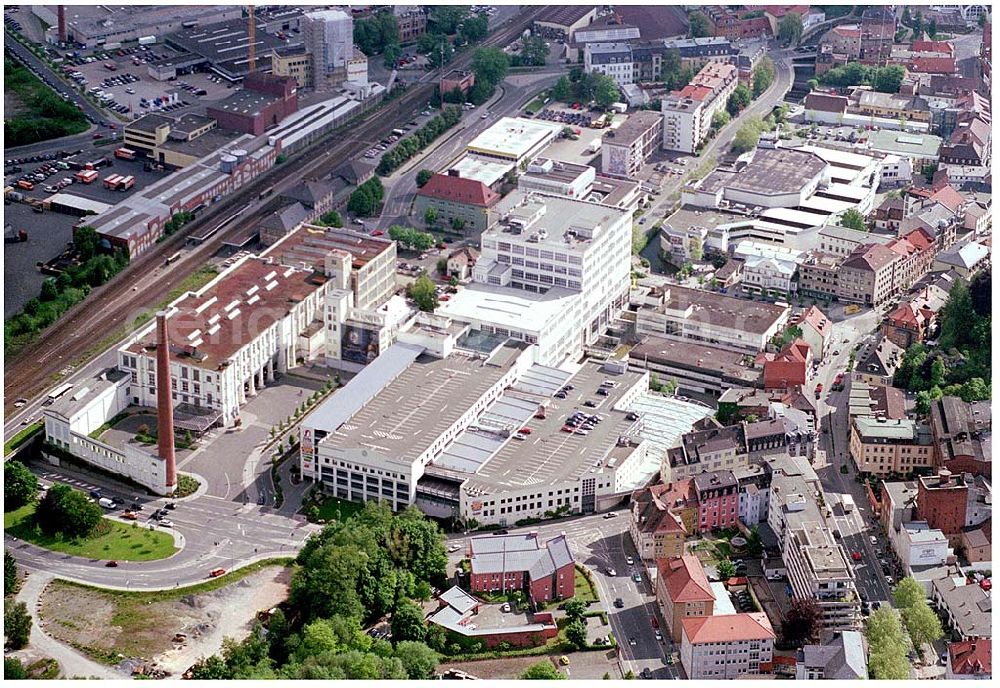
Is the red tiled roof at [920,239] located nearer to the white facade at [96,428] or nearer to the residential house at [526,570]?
the residential house at [526,570]

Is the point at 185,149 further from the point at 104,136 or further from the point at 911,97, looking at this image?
the point at 911,97

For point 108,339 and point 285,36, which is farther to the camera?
point 285,36

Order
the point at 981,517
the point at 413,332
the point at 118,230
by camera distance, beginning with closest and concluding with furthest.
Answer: the point at 981,517
the point at 413,332
the point at 118,230

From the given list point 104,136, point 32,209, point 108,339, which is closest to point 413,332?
point 108,339

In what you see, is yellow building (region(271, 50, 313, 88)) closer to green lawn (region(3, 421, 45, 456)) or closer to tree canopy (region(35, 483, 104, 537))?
green lawn (region(3, 421, 45, 456))

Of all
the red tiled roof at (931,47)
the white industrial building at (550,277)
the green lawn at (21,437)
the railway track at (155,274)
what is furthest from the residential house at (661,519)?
the red tiled roof at (931,47)

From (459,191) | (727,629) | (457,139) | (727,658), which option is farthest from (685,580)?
(457,139)
